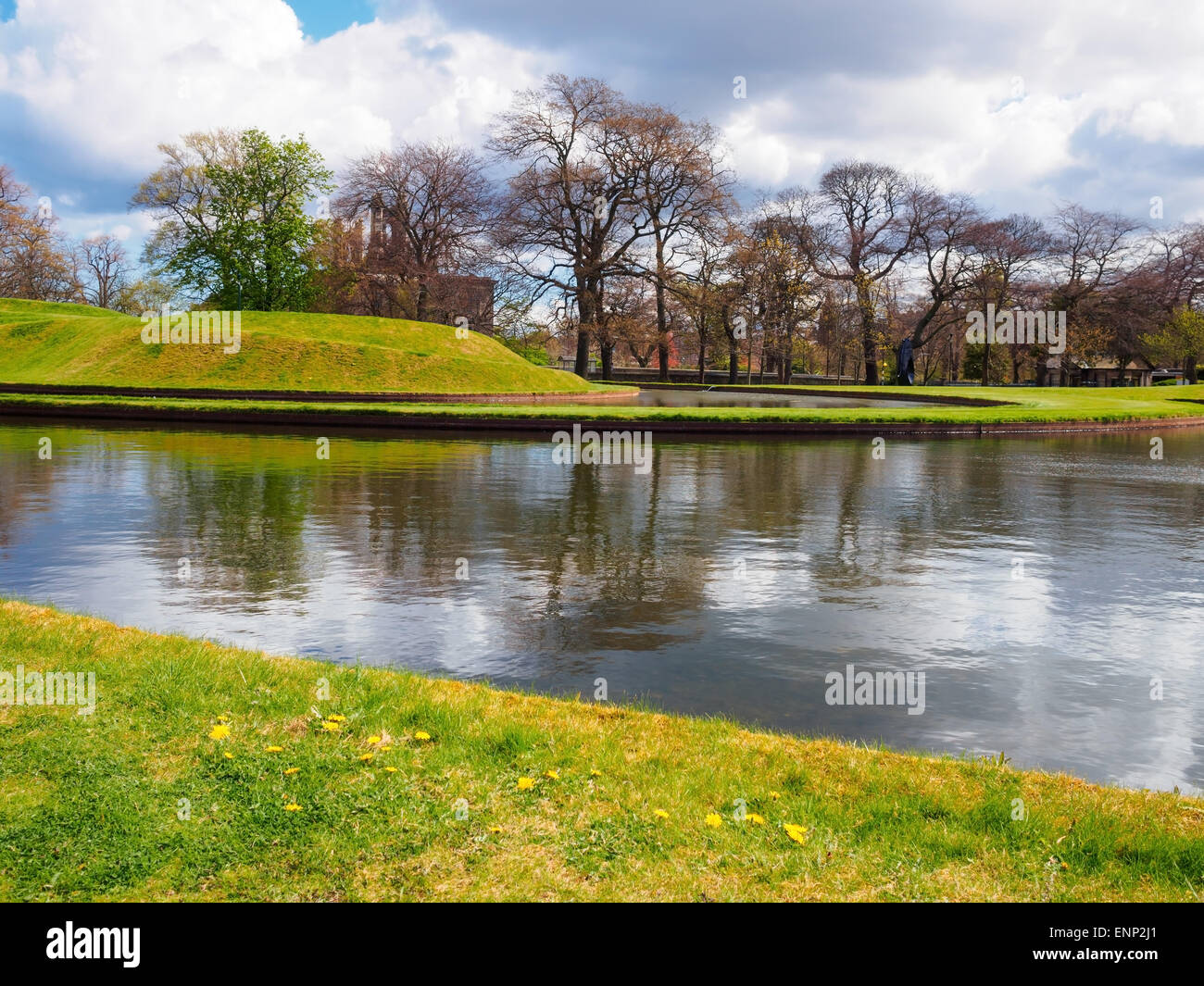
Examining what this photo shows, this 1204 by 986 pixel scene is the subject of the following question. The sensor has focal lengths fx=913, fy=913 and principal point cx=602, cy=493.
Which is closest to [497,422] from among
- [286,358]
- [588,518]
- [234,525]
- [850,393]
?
[588,518]

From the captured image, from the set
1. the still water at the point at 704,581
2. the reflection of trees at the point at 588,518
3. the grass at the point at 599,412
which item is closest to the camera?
the still water at the point at 704,581

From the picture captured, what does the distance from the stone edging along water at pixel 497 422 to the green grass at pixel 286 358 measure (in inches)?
272

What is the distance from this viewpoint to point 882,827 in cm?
415

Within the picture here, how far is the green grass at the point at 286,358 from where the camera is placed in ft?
129

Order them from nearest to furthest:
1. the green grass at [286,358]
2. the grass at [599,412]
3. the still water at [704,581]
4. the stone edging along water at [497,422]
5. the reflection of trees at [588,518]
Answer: the still water at [704,581]
the reflection of trees at [588,518]
the stone edging along water at [497,422]
the grass at [599,412]
the green grass at [286,358]

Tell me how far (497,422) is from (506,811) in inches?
953

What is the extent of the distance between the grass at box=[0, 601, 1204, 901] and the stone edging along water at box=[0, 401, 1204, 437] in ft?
74.1

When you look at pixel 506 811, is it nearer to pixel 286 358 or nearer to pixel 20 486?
pixel 20 486

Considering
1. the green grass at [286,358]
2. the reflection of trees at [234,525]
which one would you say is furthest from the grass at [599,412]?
the reflection of trees at [234,525]

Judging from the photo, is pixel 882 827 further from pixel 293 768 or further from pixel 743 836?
pixel 293 768

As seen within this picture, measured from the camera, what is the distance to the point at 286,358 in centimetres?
4088

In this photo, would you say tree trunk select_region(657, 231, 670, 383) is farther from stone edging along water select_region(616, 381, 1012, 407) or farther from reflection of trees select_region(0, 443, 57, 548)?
reflection of trees select_region(0, 443, 57, 548)

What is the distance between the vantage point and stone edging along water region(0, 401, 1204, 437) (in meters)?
28.0

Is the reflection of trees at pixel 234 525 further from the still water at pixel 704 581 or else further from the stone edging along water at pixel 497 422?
the stone edging along water at pixel 497 422
